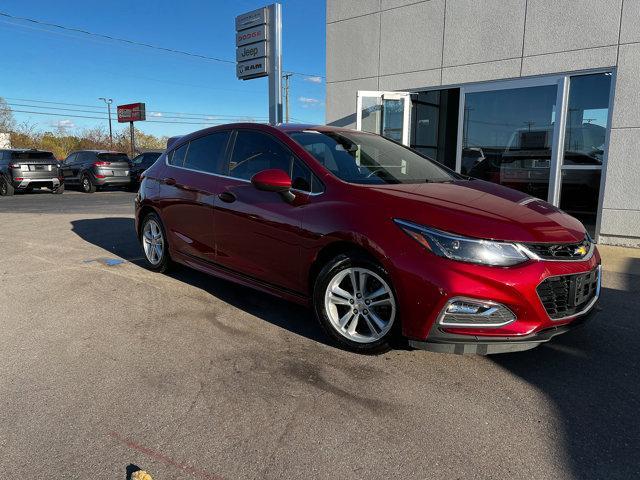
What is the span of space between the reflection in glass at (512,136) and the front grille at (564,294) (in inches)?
216

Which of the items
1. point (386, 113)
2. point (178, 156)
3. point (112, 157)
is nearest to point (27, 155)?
point (112, 157)

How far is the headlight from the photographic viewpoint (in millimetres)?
2854

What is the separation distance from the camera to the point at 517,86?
8.12 metres

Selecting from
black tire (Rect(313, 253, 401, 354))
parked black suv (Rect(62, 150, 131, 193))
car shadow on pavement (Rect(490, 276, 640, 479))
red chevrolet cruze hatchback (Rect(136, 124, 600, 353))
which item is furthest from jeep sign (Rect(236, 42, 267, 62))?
car shadow on pavement (Rect(490, 276, 640, 479))

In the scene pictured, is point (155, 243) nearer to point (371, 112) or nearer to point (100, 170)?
point (371, 112)

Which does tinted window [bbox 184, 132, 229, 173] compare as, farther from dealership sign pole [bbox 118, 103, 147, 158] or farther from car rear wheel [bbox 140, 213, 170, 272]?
dealership sign pole [bbox 118, 103, 147, 158]

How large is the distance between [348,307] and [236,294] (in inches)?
69.3

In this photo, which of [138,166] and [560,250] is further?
[138,166]

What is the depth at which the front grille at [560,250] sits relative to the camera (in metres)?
2.93

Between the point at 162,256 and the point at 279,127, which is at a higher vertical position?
the point at 279,127

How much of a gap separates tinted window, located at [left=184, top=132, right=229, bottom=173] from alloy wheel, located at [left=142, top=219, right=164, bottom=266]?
3.12 ft

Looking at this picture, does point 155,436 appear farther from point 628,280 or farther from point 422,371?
point 628,280

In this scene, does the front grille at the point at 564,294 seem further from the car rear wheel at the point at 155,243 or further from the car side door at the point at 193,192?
the car rear wheel at the point at 155,243

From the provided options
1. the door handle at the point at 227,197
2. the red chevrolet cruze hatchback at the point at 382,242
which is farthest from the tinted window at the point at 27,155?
the door handle at the point at 227,197
